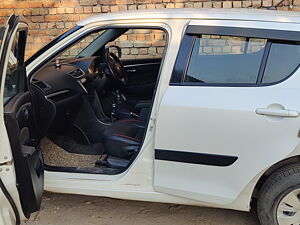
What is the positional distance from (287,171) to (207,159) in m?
0.49

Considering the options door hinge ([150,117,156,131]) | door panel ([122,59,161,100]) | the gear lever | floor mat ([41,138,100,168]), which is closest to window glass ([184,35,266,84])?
door hinge ([150,117,156,131])

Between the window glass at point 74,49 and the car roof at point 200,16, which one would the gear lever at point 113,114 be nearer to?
the window glass at point 74,49

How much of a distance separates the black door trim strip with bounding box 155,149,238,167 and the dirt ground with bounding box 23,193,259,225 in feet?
2.12

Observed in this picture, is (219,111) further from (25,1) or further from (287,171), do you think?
(25,1)

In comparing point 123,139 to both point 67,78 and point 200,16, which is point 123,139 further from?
point 200,16

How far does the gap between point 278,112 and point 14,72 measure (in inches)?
61.8

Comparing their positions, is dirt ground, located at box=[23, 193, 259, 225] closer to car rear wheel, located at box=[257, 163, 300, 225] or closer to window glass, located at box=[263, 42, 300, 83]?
car rear wheel, located at box=[257, 163, 300, 225]

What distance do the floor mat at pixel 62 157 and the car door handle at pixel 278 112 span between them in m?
1.54

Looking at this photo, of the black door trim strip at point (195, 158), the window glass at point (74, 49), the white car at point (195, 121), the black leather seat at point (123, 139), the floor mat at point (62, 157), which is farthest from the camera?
the floor mat at point (62, 157)

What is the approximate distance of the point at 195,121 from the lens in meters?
2.24

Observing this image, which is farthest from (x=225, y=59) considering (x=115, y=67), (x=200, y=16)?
(x=115, y=67)

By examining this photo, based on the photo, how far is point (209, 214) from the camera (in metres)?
2.81

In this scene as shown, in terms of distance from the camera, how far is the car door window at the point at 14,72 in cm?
212

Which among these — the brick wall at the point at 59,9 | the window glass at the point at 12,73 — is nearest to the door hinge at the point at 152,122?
the window glass at the point at 12,73
